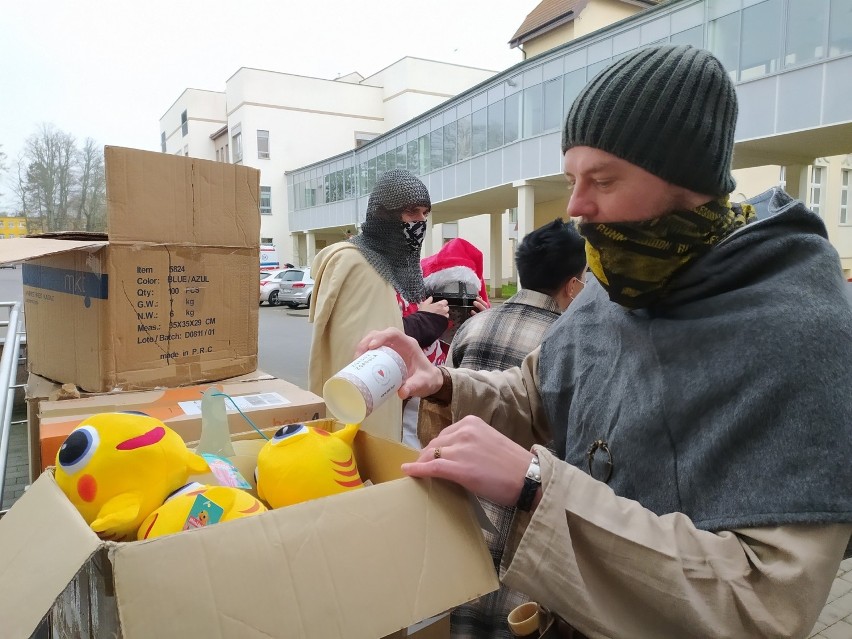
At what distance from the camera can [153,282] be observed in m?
2.16

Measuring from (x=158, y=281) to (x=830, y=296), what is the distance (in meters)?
2.07

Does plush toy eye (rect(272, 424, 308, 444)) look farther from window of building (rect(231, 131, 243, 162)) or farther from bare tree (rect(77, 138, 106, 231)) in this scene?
window of building (rect(231, 131, 243, 162))

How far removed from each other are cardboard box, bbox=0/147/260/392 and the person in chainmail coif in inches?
20.1

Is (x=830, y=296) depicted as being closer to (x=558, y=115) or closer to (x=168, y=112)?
(x=558, y=115)

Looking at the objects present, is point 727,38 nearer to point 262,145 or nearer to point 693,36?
point 693,36

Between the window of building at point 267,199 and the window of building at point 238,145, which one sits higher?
the window of building at point 238,145

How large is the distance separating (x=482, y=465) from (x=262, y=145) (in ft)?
128

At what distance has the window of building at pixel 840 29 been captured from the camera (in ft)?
35.3

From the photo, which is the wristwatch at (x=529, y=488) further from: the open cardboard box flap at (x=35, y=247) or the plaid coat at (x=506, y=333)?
the open cardboard box flap at (x=35, y=247)

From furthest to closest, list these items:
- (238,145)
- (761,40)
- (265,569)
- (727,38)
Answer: (238,145), (727,38), (761,40), (265,569)

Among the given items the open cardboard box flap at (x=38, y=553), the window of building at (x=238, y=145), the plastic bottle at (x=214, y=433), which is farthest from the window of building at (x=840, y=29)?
the window of building at (x=238, y=145)

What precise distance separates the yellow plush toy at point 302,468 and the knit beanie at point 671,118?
0.83m

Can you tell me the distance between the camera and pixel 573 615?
0.91m

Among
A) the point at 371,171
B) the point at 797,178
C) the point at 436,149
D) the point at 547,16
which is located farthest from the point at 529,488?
the point at 547,16
